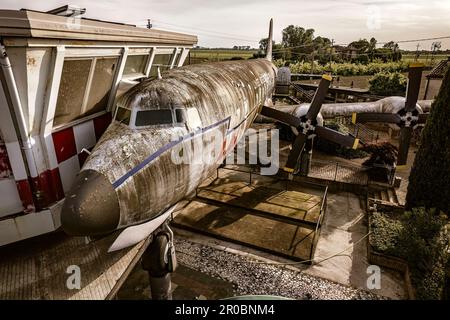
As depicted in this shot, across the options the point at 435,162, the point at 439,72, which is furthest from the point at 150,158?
the point at 439,72

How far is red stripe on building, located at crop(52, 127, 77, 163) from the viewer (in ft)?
25.6

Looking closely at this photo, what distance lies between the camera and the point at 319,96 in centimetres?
1877

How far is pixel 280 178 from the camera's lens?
21.1 meters

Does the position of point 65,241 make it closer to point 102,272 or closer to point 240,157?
point 102,272

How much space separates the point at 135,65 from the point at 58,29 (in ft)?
15.2

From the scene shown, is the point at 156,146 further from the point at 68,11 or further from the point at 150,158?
the point at 68,11

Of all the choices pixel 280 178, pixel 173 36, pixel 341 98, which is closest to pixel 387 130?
pixel 341 98

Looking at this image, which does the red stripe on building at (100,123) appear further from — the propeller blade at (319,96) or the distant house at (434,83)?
the distant house at (434,83)

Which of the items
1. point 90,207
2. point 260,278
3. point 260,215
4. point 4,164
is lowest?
point 260,278

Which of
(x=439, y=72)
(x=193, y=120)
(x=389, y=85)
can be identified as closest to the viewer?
(x=193, y=120)

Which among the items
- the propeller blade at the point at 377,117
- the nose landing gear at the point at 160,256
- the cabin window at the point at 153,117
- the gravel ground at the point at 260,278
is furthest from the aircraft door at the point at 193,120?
the propeller blade at the point at 377,117

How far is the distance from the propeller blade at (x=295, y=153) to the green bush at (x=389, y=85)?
96.8ft

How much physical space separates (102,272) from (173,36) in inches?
382

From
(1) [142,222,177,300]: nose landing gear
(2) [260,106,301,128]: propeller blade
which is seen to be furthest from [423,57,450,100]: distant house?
(1) [142,222,177,300]: nose landing gear
